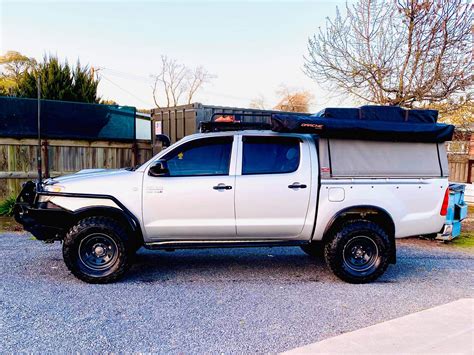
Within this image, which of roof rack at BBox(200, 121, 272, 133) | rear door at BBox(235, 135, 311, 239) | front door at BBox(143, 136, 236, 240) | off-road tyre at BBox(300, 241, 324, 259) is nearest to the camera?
front door at BBox(143, 136, 236, 240)

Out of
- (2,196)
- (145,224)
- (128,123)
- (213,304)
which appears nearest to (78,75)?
(128,123)

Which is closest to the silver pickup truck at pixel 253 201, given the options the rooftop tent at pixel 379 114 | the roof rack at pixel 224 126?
the roof rack at pixel 224 126

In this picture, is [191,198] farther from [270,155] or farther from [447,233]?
[447,233]

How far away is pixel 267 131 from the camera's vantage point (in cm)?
536

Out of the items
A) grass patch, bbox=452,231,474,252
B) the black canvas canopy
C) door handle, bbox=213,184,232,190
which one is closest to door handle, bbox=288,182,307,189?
the black canvas canopy

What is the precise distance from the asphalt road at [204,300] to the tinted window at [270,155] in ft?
4.88

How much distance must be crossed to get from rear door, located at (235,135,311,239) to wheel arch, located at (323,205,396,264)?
1.29ft

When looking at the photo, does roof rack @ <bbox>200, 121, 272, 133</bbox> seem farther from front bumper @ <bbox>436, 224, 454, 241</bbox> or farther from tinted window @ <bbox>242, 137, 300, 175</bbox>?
front bumper @ <bbox>436, 224, 454, 241</bbox>

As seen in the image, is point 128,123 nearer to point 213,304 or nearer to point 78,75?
point 78,75

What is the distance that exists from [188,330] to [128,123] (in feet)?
25.2

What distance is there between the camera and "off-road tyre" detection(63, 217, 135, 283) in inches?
190

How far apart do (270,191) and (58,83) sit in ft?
34.5

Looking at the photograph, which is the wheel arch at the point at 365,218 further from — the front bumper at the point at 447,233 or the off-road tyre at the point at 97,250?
the off-road tyre at the point at 97,250

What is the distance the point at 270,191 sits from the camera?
5055 mm
